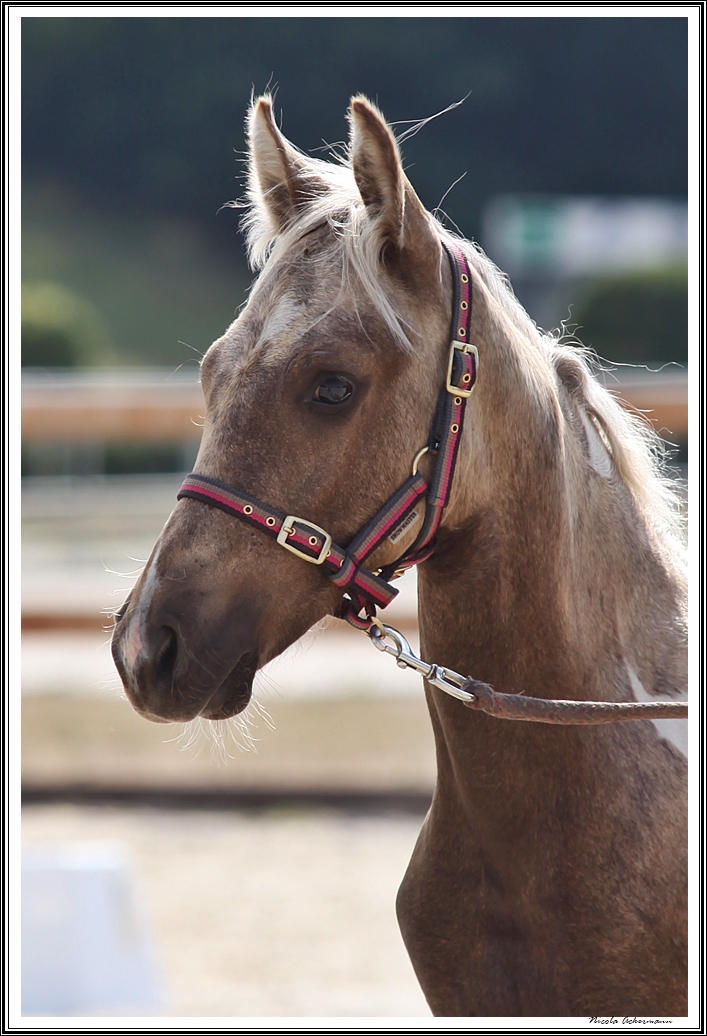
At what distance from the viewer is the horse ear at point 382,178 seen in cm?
147

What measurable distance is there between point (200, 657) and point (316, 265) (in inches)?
25.0

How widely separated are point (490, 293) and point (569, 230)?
19087 mm

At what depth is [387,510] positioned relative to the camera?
152cm

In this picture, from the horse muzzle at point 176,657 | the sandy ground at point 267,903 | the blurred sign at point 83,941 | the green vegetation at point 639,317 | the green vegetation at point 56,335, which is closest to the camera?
the horse muzzle at point 176,657

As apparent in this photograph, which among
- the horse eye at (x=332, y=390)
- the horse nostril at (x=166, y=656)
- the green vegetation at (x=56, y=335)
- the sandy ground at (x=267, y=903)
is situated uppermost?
the green vegetation at (x=56, y=335)

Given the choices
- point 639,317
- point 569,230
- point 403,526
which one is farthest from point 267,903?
point 569,230

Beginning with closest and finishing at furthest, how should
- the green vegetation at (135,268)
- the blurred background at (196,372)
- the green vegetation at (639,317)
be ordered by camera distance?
the blurred background at (196,372) < the green vegetation at (639,317) < the green vegetation at (135,268)

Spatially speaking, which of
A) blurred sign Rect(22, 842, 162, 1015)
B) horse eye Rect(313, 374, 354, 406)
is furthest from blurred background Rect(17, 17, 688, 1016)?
horse eye Rect(313, 374, 354, 406)

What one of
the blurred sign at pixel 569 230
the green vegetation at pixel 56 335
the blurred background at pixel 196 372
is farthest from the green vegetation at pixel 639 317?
the blurred sign at pixel 569 230

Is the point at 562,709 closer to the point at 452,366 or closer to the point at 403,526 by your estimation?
the point at 403,526

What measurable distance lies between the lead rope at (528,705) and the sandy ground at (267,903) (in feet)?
7.03

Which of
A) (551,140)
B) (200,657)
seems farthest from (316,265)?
(551,140)

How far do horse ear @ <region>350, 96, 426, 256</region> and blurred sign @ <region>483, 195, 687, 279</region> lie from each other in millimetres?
17746

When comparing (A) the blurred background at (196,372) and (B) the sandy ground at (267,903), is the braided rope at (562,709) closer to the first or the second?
(A) the blurred background at (196,372)
